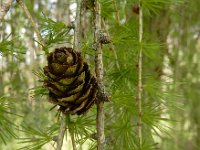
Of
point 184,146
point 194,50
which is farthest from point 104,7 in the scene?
Result: point 184,146

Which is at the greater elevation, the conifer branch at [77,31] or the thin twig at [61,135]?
the conifer branch at [77,31]

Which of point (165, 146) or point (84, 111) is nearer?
point (84, 111)

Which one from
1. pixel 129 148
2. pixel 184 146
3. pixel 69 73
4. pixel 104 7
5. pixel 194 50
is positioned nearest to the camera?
pixel 69 73

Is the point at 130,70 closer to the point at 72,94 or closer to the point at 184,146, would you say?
the point at 72,94

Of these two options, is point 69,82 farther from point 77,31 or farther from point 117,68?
point 117,68

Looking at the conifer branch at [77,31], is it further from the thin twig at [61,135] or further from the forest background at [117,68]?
the thin twig at [61,135]

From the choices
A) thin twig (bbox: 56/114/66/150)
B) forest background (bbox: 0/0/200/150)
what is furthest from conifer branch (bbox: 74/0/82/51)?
thin twig (bbox: 56/114/66/150)

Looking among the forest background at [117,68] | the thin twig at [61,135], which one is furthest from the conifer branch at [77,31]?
the thin twig at [61,135]
